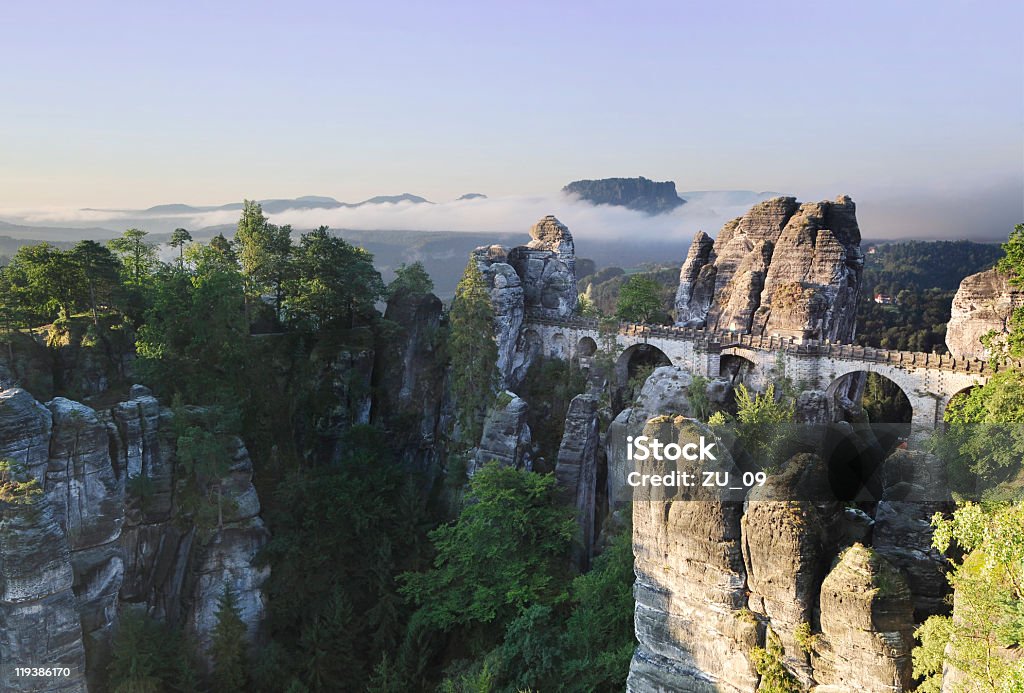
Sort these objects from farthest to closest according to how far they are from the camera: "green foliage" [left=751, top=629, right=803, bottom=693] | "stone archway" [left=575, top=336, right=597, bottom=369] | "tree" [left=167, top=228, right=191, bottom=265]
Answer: "tree" [left=167, top=228, right=191, bottom=265] < "stone archway" [left=575, top=336, right=597, bottom=369] < "green foliage" [left=751, top=629, right=803, bottom=693]

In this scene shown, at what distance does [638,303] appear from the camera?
46219 mm

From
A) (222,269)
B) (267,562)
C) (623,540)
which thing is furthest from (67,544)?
(623,540)

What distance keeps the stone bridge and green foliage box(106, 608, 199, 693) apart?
79.2ft

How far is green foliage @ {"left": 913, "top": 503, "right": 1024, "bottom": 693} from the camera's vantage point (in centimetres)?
1076

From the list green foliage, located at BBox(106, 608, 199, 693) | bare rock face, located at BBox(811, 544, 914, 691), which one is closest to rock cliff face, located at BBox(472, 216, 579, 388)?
green foliage, located at BBox(106, 608, 199, 693)

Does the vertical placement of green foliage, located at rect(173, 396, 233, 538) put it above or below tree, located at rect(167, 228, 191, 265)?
below

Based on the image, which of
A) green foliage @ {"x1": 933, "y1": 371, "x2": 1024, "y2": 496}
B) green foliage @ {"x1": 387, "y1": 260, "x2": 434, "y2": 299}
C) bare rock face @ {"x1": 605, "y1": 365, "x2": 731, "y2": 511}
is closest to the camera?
green foliage @ {"x1": 933, "y1": 371, "x2": 1024, "y2": 496}

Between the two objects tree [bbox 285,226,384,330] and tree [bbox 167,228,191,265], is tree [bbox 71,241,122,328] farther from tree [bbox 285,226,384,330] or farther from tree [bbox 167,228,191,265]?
tree [bbox 167,228,191,265]

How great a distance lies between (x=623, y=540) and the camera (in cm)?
2441

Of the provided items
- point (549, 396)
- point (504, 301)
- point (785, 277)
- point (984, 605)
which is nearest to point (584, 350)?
point (549, 396)

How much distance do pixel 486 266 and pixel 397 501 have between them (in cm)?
1430

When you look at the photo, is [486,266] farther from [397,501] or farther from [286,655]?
[286,655]

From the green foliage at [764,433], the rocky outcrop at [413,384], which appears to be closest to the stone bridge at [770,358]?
the rocky outcrop at [413,384]

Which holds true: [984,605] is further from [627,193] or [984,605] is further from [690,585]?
[627,193]
